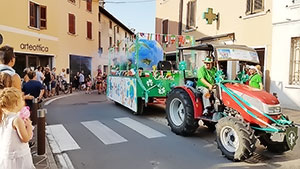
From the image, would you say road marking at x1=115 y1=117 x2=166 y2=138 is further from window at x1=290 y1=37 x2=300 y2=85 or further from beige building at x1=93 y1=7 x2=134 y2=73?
beige building at x1=93 y1=7 x2=134 y2=73

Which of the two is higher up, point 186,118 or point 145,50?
point 145,50

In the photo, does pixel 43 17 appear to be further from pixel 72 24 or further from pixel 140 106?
pixel 140 106

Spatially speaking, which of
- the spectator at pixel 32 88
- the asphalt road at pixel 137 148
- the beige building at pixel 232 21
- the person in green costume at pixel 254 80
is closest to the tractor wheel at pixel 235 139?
the asphalt road at pixel 137 148

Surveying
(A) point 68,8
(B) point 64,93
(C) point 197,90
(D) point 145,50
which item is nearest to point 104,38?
(A) point 68,8

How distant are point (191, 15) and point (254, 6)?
188 inches

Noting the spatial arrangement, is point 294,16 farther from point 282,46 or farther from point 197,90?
point 197,90

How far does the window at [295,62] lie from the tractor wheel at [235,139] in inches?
250

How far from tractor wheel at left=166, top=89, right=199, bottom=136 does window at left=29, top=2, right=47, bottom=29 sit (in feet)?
39.6

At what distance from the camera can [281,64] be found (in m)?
9.65

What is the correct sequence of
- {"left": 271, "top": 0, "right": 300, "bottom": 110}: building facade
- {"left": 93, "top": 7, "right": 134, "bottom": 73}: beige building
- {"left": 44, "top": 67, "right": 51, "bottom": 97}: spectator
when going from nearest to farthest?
1. {"left": 271, "top": 0, "right": 300, "bottom": 110}: building facade
2. {"left": 44, "top": 67, "right": 51, "bottom": 97}: spectator
3. {"left": 93, "top": 7, "right": 134, "bottom": 73}: beige building

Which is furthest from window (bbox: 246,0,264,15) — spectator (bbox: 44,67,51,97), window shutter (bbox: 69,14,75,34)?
window shutter (bbox: 69,14,75,34)

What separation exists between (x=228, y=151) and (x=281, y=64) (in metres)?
6.73

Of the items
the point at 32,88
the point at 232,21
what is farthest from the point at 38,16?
the point at 32,88

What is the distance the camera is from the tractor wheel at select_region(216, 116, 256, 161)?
13.1 ft
